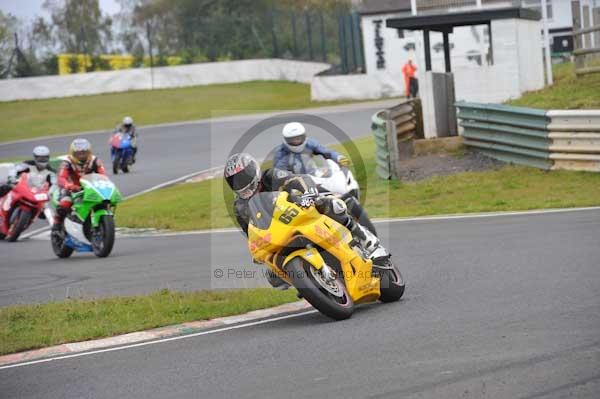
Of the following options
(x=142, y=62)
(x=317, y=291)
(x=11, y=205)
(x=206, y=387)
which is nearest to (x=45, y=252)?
(x=11, y=205)

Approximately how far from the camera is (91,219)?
16250 mm

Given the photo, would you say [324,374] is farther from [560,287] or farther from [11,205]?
[11,205]

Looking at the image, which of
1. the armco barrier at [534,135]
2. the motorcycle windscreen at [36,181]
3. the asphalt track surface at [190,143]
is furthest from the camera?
the asphalt track surface at [190,143]

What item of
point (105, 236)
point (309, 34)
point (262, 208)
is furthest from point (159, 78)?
point (262, 208)

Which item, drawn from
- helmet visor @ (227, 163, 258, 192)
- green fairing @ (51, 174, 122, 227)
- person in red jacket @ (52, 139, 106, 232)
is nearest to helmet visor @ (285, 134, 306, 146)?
helmet visor @ (227, 163, 258, 192)

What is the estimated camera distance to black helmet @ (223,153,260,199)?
9.09m

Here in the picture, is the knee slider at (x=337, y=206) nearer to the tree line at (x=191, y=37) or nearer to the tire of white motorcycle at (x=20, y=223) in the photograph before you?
the tire of white motorcycle at (x=20, y=223)

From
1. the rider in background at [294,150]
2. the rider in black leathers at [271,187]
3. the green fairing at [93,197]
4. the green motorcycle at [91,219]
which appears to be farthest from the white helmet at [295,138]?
the green motorcycle at [91,219]

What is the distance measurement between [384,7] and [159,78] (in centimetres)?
1216

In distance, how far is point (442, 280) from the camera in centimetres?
1039

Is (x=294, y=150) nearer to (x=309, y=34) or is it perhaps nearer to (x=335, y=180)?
(x=335, y=180)

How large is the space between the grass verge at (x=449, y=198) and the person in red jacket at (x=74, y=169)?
87.3 inches

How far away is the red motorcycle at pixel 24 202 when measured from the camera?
20.4 metres

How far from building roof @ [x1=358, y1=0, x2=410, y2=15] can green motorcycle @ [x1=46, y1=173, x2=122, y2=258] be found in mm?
39201
